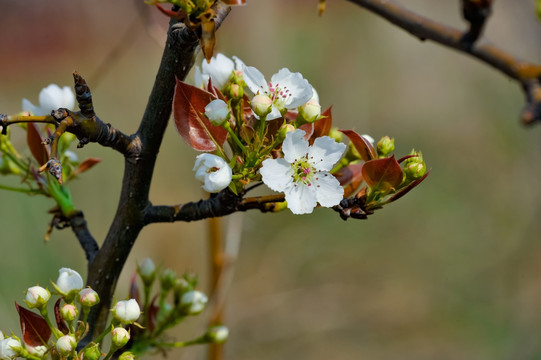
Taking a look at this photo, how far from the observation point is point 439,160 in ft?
12.7

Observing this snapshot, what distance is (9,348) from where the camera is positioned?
56 centimetres

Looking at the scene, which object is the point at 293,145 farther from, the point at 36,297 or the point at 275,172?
the point at 36,297

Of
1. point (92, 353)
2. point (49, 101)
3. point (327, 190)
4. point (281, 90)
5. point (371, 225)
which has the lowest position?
point (92, 353)

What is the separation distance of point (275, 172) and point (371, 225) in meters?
3.17

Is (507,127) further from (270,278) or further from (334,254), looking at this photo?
(270,278)

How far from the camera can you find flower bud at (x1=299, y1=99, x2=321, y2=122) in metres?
0.56

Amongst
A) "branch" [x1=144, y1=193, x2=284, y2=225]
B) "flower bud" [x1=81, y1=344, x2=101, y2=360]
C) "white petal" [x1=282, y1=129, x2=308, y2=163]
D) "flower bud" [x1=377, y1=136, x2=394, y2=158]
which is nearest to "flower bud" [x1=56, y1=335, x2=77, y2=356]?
"flower bud" [x1=81, y1=344, x2=101, y2=360]

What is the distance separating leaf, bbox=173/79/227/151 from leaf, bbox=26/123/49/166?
0.21m

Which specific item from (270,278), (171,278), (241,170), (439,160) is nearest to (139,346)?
(171,278)

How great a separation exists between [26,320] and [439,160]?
3604 millimetres

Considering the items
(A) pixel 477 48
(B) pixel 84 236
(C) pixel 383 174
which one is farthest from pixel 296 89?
(B) pixel 84 236

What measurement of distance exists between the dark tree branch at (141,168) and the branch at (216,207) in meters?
0.03

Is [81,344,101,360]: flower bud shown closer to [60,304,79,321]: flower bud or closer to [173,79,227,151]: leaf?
[60,304,79,321]: flower bud

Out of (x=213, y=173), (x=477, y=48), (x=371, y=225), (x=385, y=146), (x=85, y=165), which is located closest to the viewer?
(x=477, y=48)
